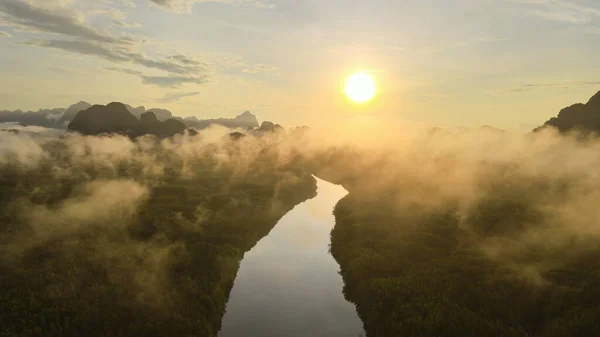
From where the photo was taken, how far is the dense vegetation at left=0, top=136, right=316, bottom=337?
4919cm

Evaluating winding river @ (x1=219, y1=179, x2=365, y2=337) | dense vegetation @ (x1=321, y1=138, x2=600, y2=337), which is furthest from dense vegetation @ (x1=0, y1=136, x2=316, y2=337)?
dense vegetation @ (x1=321, y1=138, x2=600, y2=337)

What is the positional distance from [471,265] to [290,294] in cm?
3350

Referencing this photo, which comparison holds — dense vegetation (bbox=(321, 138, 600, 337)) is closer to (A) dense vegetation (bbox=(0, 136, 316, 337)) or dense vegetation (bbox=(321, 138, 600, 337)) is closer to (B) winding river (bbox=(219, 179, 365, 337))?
(B) winding river (bbox=(219, 179, 365, 337))

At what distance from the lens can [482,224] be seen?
96688mm

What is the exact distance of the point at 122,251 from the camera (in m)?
69.1

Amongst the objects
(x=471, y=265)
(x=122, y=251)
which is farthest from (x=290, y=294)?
(x=471, y=265)

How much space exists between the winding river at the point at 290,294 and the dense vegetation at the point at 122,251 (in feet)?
9.93

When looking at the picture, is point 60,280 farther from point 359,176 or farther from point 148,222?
point 359,176

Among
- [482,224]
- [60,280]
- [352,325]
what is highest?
[482,224]

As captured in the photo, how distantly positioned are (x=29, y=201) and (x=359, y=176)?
470ft

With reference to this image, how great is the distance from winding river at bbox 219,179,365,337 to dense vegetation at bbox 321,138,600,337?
337 cm

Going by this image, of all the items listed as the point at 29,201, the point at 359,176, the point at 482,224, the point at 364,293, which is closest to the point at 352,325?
the point at 364,293

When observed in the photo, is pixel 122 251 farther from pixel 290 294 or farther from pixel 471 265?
pixel 471 265

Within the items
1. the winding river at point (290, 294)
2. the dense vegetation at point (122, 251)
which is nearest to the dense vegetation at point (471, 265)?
the winding river at point (290, 294)
